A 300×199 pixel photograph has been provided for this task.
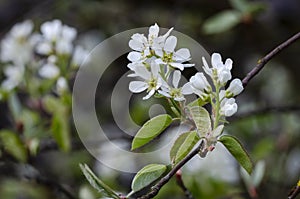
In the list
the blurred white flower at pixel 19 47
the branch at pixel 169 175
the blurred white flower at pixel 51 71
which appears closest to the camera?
the branch at pixel 169 175

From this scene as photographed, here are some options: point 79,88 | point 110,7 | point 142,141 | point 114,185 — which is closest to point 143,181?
point 142,141

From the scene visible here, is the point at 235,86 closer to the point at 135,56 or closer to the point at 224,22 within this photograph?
the point at 135,56

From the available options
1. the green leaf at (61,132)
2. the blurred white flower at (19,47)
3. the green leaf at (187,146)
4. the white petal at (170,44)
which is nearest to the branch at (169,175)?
the green leaf at (187,146)

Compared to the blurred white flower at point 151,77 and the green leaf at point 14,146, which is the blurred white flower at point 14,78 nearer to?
the green leaf at point 14,146

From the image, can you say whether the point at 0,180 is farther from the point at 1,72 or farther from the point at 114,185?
the point at 114,185

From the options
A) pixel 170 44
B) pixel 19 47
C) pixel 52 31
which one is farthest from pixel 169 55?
pixel 19 47

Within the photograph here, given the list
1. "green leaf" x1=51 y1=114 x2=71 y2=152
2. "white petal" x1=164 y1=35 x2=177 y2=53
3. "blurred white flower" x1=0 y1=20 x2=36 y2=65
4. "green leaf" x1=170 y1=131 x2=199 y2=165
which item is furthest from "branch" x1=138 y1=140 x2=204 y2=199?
"blurred white flower" x1=0 y1=20 x2=36 y2=65

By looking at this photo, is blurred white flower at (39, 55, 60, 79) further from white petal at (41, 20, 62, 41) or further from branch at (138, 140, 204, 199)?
branch at (138, 140, 204, 199)
